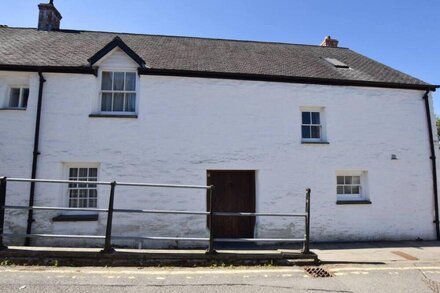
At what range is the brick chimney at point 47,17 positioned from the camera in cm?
1273

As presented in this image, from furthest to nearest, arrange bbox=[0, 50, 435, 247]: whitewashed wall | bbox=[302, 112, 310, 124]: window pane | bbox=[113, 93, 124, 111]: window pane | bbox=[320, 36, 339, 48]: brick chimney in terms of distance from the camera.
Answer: bbox=[320, 36, 339, 48]: brick chimney
bbox=[302, 112, 310, 124]: window pane
bbox=[113, 93, 124, 111]: window pane
bbox=[0, 50, 435, 247]: whitewashed wall

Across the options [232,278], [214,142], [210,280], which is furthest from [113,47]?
[232,278]

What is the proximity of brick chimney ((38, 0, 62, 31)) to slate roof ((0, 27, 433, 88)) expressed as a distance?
0.51 meters

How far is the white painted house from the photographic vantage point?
839 centimetres

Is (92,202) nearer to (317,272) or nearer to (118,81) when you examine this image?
(118,81)

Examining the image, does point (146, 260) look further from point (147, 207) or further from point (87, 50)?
point (87, 50)

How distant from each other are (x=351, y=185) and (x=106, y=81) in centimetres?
846

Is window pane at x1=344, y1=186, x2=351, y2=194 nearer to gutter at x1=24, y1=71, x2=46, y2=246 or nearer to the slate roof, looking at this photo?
the slate roof

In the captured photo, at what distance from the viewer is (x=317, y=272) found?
5922 mm

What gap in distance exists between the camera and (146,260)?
5.98 metres

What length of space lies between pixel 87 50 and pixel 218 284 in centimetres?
903

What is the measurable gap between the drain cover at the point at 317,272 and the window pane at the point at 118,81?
715cm

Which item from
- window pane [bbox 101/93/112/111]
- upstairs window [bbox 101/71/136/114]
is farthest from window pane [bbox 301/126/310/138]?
window pane [bbox 101/93/112/111]

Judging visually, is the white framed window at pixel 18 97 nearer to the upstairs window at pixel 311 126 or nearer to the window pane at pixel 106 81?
the window pane at pixel 106 81
